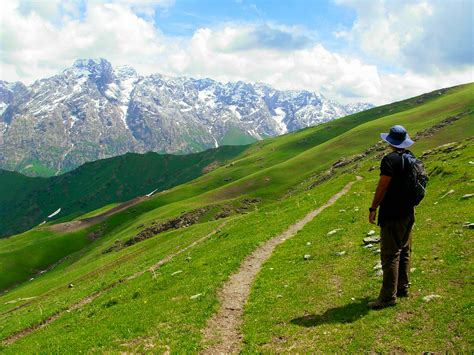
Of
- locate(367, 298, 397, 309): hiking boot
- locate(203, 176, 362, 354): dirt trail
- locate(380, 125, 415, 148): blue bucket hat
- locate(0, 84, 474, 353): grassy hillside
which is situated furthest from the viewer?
locate(203, 176, 362, 354): dirt trail

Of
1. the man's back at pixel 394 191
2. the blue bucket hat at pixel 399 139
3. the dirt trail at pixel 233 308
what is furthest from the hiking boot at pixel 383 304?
the blue bucket hat at pixel 399 139

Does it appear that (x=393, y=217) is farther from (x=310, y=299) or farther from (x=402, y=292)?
(x=310, y=299)

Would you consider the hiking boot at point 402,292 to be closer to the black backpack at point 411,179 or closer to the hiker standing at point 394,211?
the hiker standing at point 394,211

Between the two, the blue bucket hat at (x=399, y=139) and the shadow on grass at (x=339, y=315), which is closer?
the shadow on grass at (x=339, y=315)

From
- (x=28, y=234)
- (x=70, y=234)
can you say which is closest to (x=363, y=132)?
(x=70, y=234)

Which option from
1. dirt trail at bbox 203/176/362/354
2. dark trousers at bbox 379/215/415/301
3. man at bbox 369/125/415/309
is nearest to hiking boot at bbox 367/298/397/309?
man at bbox 369/125/415/309

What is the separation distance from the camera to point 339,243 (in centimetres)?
2691

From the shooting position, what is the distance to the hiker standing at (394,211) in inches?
609

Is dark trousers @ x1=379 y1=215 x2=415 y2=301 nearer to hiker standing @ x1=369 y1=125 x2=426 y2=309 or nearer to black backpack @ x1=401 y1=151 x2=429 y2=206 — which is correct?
hiker standing @ x1=369 y1=125 x2=426 y2=309

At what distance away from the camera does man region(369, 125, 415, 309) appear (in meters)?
15.5

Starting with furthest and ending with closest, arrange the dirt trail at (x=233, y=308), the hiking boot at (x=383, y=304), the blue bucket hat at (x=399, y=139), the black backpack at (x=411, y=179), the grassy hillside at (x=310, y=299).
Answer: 1. the dirt trail at (x=233, y=308)
2. the blue bucket hat at (x=399, y=139)
3. the hiking boot at (x=383, y=304)
4. the black backpack at (x=411, y=179)
5. the grassy hillside at (x=310, y=299)

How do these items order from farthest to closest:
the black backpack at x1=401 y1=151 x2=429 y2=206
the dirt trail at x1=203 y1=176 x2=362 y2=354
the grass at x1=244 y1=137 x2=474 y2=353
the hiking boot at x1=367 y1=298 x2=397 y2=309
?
1. the dirt trail at x1=203 y1=176 x2=362 y2=354
2. the hiking boot at x1=367 y1=298 x2=397 y2=309
3. the black backpack at x1=401 y1=151 x2=429 y2=206
4. the grass at x1=244 y1=137 x2=474 y2=353

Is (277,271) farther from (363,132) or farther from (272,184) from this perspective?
(363,132)

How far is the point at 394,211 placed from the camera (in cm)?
1578
